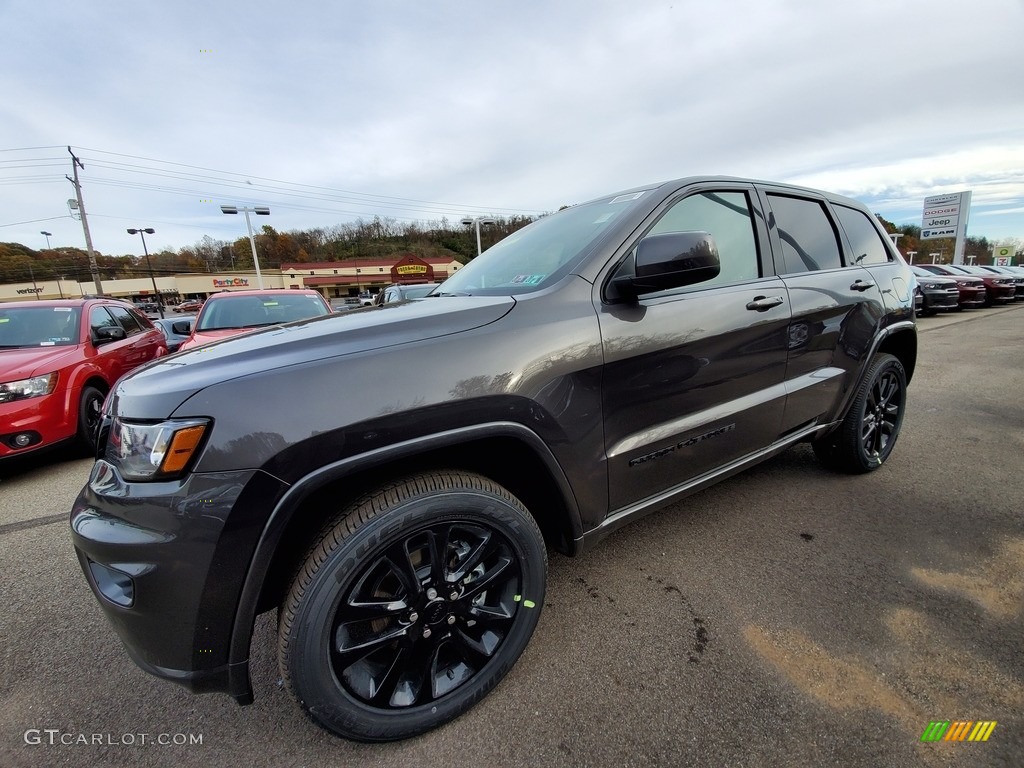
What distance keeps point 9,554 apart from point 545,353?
11.3 feet

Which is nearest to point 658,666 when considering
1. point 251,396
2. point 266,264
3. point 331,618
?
point 331,618

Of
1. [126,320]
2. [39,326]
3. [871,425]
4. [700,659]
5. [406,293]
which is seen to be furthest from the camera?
[406,293]

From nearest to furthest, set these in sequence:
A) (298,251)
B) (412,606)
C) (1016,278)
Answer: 1. (412,606)
2. (1016,278)
3. (298,251)

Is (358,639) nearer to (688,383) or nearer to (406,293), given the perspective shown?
(688,383)

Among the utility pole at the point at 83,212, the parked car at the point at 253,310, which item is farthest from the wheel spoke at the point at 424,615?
the utility pole at the point at 83,212

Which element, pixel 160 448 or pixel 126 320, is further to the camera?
pixel 126 320

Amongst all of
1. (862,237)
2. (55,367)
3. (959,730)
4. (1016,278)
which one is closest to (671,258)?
(959,730)

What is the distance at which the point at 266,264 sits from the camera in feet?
231

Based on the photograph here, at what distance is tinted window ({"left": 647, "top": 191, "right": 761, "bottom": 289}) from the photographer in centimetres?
220

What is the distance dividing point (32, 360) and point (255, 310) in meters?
2.22

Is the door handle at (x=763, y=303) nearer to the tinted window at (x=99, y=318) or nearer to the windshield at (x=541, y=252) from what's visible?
the windshield at (x=541, y=252)

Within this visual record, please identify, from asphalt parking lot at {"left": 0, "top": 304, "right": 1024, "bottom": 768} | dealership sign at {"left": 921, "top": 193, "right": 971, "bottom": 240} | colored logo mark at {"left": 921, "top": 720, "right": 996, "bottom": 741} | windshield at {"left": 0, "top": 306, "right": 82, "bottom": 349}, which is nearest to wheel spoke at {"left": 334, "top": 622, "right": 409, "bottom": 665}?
asphalt parking lot at {"left": 0, "top": 304, "right": 1024, "bottom": 768}

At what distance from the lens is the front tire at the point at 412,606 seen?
53.4 inches

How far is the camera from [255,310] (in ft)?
19.4
